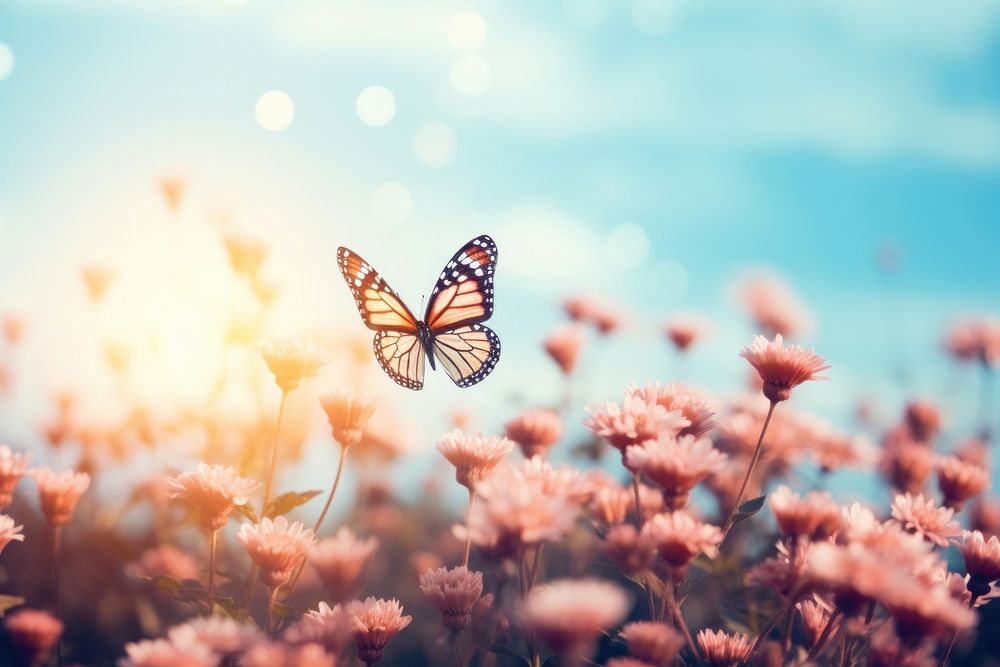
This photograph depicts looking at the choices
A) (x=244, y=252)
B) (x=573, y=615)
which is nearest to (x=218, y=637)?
(x=573, y=615)

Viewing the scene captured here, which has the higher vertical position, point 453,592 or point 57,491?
point 453,592

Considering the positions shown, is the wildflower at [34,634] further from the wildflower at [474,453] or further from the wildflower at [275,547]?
the wildflower at [474,453]

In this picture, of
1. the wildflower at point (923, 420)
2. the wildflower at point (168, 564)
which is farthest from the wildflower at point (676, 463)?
the wildflower at point (923, 420)

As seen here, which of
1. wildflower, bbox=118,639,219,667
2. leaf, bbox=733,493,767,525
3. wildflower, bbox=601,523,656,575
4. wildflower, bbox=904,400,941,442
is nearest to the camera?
wildflower, bbox=118,639,219,667

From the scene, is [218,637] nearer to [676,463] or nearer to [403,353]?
[676,463]

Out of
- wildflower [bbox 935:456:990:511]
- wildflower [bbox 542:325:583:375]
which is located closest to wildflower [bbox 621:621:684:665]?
wildflower [bbox 935:456:990:511]

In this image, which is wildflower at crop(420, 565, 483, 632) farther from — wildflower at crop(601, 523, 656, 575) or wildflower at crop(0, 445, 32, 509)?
wildflower at crop(0, 445, 32, 509)
